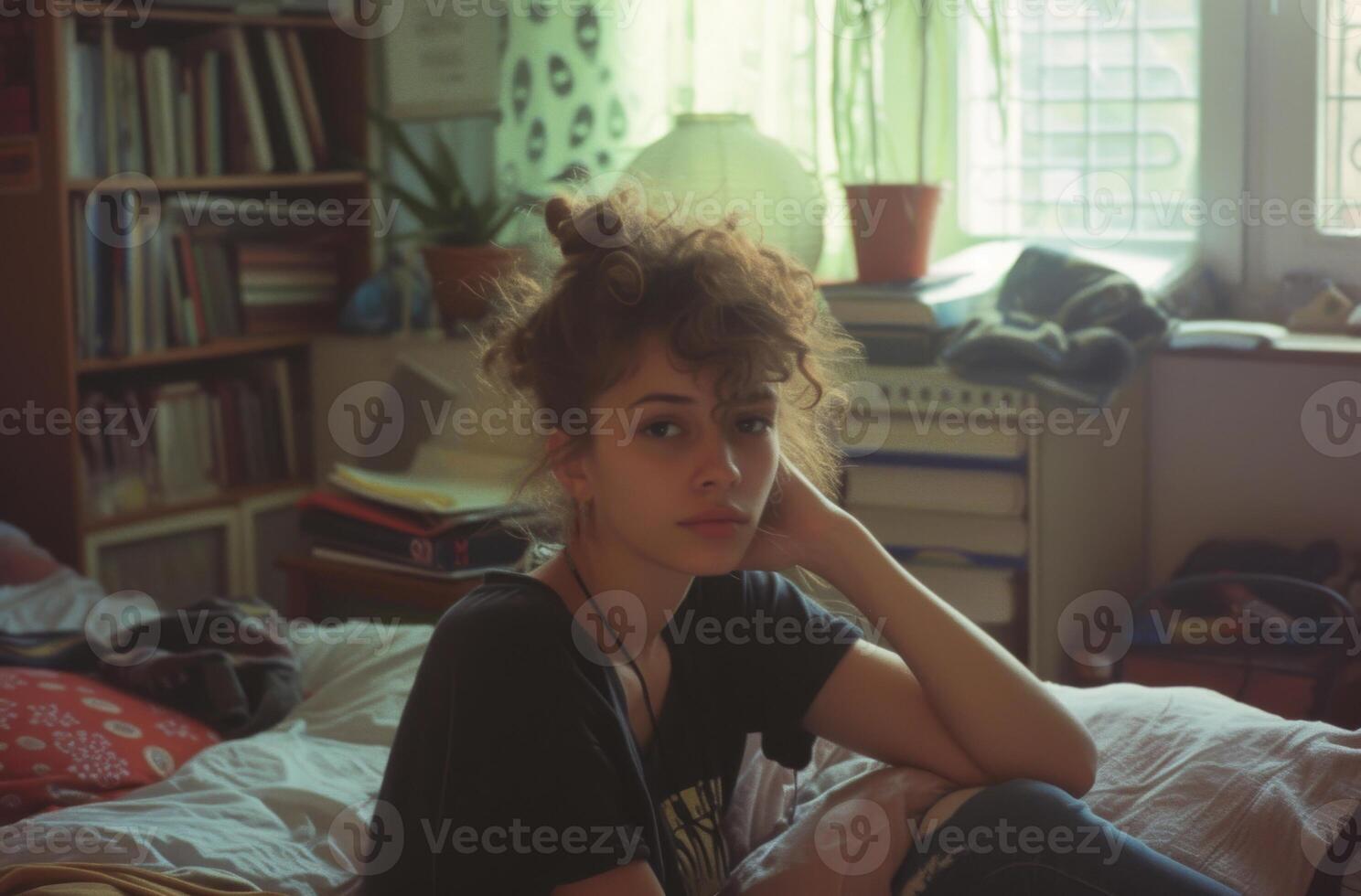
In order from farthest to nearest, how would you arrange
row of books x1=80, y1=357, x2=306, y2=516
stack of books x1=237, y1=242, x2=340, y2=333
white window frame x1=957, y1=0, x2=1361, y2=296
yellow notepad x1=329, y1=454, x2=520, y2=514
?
stack of books x1=237, y1=242, x2=340, y2=333, row of books x1=80, y1=357, x2=306, y2=516, white window frame x1=957, y1=0, x2=1361, y2=296, yellow notepad x1=329, y1=454, x2=520, y2=514

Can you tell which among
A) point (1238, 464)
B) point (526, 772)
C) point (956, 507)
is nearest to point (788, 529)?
point (526, 772)

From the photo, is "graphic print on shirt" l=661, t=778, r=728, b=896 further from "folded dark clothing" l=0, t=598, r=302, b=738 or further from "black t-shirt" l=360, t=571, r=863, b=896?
"folded dark clothing" l=0, t=598, r=302, b=738

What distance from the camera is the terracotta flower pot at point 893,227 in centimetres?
245

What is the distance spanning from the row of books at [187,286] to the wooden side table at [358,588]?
686 millimetres

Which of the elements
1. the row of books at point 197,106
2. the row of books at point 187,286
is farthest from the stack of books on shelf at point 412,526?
the row of books at point 197,106

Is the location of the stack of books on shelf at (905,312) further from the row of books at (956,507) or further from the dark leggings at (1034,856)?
the dark leggings at (1034,856)

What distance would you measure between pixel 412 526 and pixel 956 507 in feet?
2.78

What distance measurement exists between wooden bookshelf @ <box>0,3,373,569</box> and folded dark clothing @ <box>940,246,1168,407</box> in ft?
5.04

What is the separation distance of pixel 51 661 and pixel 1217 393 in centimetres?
189

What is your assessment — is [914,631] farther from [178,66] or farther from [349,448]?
[178,66]

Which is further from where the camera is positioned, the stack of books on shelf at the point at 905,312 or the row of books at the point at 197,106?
the row of books at the point at 197,106

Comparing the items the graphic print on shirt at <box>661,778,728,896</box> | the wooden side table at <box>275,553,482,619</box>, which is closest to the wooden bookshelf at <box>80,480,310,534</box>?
the wooden side table at <box>275,553,482,619</box>

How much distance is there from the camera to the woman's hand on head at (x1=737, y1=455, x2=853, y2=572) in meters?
1.36

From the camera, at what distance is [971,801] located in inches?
48.3
